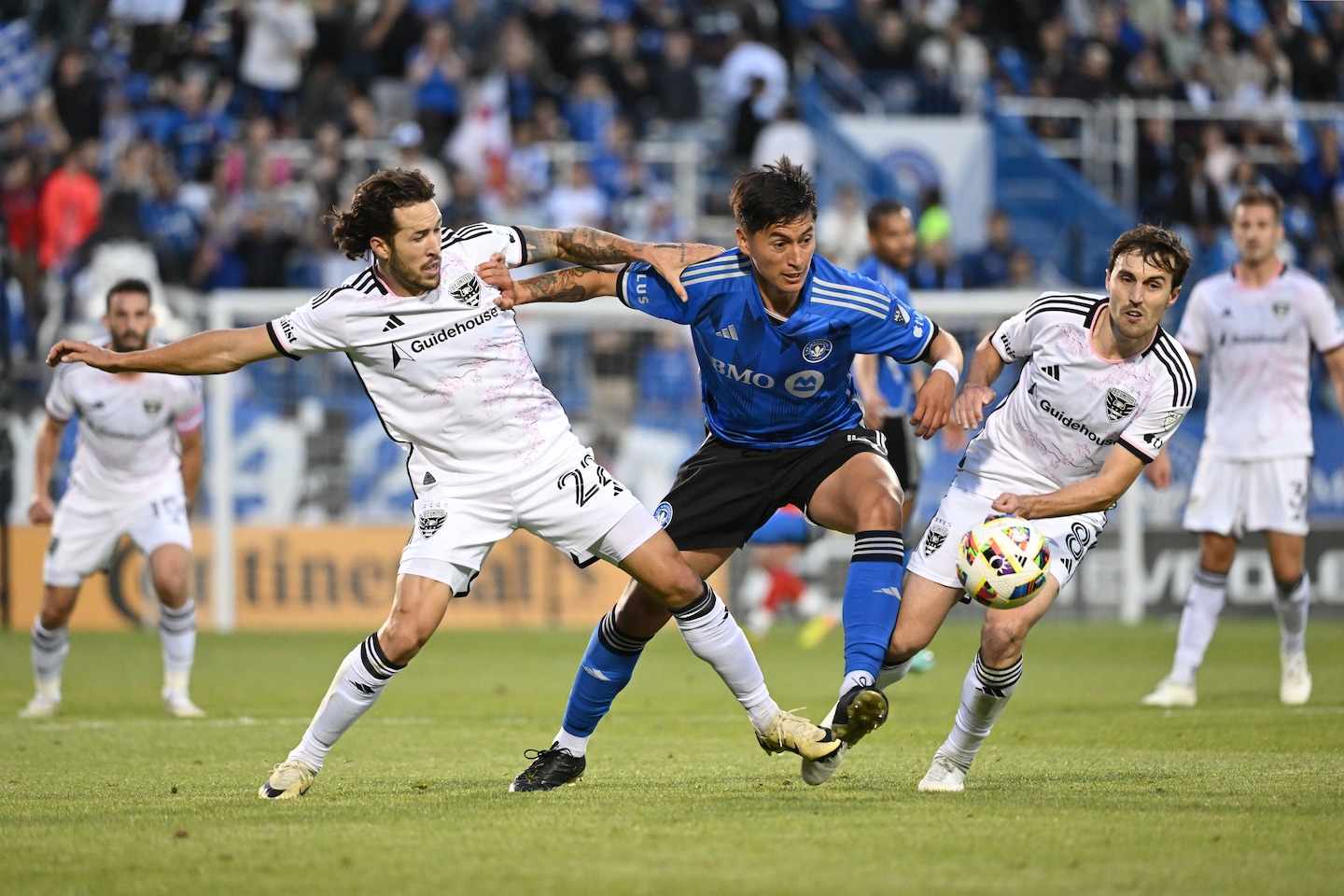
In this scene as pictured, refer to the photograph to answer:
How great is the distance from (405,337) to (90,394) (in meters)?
4.55

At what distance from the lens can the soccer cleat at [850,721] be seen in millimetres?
5707

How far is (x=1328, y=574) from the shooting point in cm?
1595

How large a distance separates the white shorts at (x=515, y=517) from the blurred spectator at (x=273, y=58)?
558 inches

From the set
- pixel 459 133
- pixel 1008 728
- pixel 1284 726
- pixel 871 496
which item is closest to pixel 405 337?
pixel 871 496

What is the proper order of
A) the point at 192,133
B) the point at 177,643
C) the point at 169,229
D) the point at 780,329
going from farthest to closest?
the point at 192,133
the point at 169,229
the point at 177,643
the point at 780,329

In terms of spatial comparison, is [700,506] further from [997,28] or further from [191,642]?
[997,28]

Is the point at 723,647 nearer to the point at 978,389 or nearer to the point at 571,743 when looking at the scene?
the point at 571,743

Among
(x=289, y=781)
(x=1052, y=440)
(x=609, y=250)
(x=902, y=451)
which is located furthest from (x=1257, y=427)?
(x=289, y=781)

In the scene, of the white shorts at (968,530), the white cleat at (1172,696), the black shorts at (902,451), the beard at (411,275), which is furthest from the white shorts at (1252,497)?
the beard at (411,275)

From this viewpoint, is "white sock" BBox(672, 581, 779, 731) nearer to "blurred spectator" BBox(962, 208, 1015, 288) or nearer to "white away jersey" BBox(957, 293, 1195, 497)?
"white away jersey" BBox(957, 293, 1195, 497)

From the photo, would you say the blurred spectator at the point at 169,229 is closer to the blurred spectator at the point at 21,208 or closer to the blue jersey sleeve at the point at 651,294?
the blurred spectator at the point at 21,208

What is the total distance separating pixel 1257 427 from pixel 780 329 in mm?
4699

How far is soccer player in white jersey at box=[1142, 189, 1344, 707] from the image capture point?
977 centimetres

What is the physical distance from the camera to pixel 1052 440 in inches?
262
